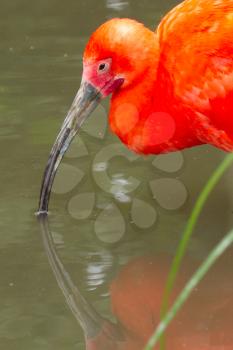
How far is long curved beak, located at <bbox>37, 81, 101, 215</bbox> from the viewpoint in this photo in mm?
5135

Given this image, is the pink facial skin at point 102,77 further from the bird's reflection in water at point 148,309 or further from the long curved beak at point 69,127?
the bird's reflection in water at point 148,309

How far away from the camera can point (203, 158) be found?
5.99 meters

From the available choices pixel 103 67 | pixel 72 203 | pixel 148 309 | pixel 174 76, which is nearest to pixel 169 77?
pixel 174 76

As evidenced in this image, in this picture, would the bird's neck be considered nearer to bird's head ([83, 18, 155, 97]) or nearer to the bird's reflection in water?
bird's head ([83, 18, 155, 97])

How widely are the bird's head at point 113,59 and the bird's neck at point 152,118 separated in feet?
0.20

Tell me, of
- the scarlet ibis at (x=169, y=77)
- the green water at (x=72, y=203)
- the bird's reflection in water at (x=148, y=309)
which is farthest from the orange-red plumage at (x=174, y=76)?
the bird's reflection in water at (x=148, y=309)

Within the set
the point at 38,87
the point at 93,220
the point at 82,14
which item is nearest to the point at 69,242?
the point at 93,220

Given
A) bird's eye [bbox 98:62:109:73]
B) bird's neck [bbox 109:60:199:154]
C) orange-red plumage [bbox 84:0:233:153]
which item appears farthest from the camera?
bird's eye [bbox 98:62:109:73]

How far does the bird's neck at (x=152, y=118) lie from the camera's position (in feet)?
15.9

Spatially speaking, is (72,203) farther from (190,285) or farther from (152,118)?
(190,285)

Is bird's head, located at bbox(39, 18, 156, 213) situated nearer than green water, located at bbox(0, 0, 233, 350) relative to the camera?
No

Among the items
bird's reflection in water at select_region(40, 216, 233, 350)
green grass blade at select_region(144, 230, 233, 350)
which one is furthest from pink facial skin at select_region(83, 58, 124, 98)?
green grass blade at select_region(144, 230, 233, 350)

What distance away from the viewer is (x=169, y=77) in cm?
481

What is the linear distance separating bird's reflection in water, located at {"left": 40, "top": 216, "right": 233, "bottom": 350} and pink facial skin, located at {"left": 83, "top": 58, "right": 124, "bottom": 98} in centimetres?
89
